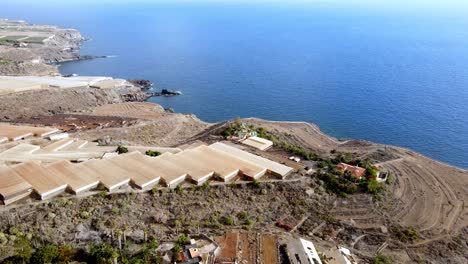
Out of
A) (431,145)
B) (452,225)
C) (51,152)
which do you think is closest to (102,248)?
(51,152)

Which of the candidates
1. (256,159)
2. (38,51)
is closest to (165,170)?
(256,159)

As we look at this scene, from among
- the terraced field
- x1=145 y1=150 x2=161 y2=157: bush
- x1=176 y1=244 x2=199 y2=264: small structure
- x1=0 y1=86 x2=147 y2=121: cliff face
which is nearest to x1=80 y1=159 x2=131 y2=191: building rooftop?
x1=145 y1=150 x2=161 y2=157: bush

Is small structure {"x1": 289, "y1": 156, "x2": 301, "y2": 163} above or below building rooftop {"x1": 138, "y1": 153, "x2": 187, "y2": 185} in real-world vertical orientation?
below

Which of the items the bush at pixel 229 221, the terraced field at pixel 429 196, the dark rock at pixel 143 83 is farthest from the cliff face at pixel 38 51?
the terraced field at pixel 429 196

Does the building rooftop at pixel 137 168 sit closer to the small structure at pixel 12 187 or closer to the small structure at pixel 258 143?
the small structure at pixel 12 187

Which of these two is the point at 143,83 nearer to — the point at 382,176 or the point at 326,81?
the point at 326,81

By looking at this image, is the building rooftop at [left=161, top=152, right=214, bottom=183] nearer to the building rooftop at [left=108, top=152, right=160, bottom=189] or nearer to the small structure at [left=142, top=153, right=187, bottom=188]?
the small structure at [left=142, top=153, right=187, bottom=188]
